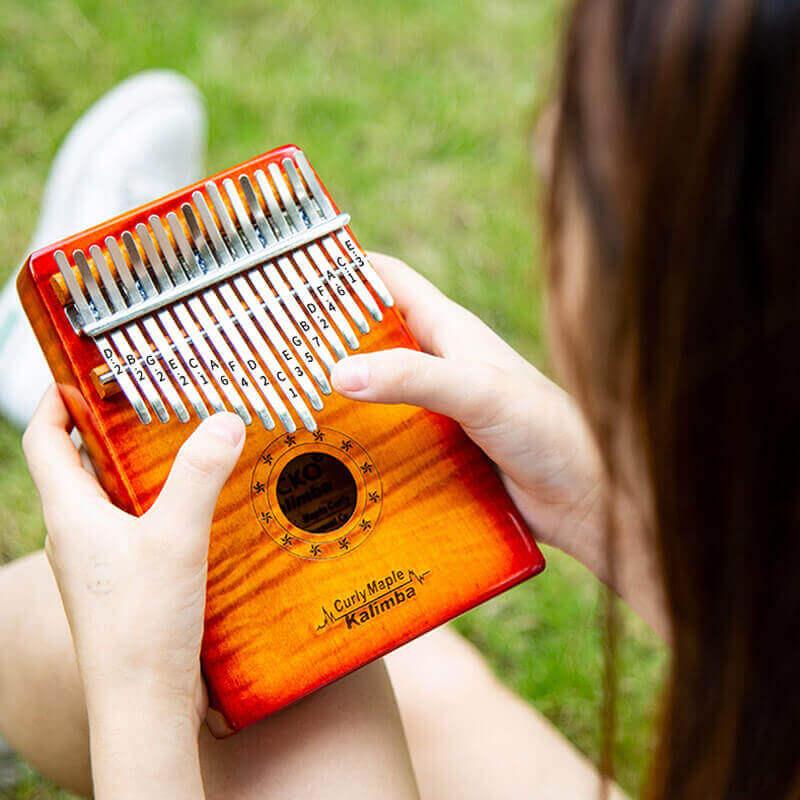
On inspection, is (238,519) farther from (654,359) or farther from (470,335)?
(654,359)

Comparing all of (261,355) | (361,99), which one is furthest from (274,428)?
(361,99)

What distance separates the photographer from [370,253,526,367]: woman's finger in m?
1.31

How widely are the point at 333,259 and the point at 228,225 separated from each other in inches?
5.2

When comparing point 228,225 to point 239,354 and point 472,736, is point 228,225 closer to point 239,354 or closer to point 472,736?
point 239,354

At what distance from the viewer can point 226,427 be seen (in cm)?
105

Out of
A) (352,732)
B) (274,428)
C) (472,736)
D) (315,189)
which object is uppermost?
(315,189)

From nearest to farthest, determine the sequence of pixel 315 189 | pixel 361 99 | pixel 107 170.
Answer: pixel 315 189
pixel 107 170
pixel 361 99

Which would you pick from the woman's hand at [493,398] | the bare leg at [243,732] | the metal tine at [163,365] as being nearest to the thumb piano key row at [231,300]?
the metal tine at [163,365]

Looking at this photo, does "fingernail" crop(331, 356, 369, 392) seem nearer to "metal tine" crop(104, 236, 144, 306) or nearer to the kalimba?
the kalimba

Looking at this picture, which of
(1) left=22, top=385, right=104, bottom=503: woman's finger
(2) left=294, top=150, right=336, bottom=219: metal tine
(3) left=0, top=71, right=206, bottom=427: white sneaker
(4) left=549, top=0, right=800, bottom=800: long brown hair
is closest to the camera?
(4) left=549, top=0, right=800, bottom=800: long brown hair

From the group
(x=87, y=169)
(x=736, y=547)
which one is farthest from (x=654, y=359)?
(x=87, y=169)

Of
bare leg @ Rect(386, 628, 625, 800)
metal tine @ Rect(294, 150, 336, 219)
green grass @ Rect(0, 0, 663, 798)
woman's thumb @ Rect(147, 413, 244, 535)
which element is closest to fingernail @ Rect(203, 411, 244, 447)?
woman's thumb @ Rect(147, 413, 244, 535)

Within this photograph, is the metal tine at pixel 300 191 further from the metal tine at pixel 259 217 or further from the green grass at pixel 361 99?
the green grass at pixel 361 99

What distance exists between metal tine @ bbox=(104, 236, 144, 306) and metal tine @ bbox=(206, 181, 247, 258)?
4.9 inches
